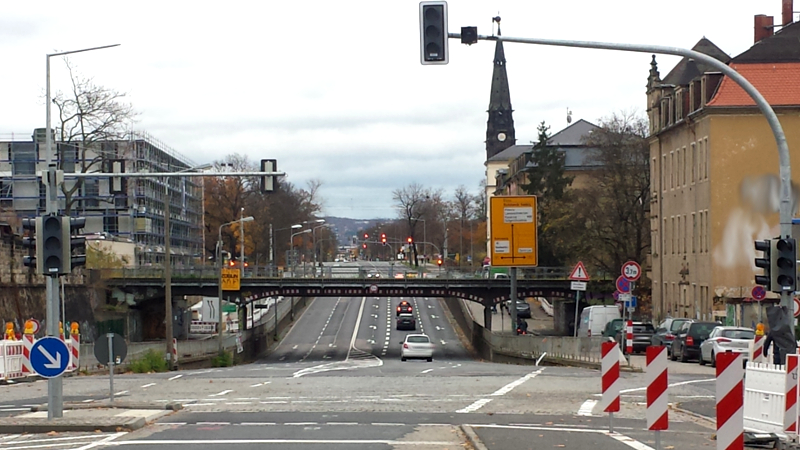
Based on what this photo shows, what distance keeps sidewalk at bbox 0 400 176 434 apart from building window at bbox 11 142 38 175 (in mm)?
85588

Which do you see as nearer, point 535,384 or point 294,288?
point 535,384

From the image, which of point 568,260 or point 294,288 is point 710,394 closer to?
point 294,288

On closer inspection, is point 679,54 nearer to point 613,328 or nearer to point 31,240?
point 31,240

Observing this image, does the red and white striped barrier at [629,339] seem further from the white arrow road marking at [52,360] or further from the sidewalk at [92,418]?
the white arrow road marking at [52,360]

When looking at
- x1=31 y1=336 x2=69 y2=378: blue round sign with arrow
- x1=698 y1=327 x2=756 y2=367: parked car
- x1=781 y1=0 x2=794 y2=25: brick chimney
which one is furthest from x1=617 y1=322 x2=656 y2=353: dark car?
x1=31 y1=336 x2=69 y2=378: blue round sign with arrow

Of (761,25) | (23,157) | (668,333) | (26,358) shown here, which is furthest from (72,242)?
(23,157)

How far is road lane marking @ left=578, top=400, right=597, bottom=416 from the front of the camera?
19895 millimetres

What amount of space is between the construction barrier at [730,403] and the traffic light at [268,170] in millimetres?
16874

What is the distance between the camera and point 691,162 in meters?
60.0

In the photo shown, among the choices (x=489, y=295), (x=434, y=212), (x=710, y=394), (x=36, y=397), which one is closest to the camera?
(x=710, y=394)

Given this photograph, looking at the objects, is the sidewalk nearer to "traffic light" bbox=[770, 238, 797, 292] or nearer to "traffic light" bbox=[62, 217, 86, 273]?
"traffic light" bbox=[62, 217, 86, 273]

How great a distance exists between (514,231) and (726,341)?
19.0m

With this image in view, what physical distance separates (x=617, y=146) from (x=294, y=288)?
24655 millimetres

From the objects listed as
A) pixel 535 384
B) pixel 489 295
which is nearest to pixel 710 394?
pixel 535 384
